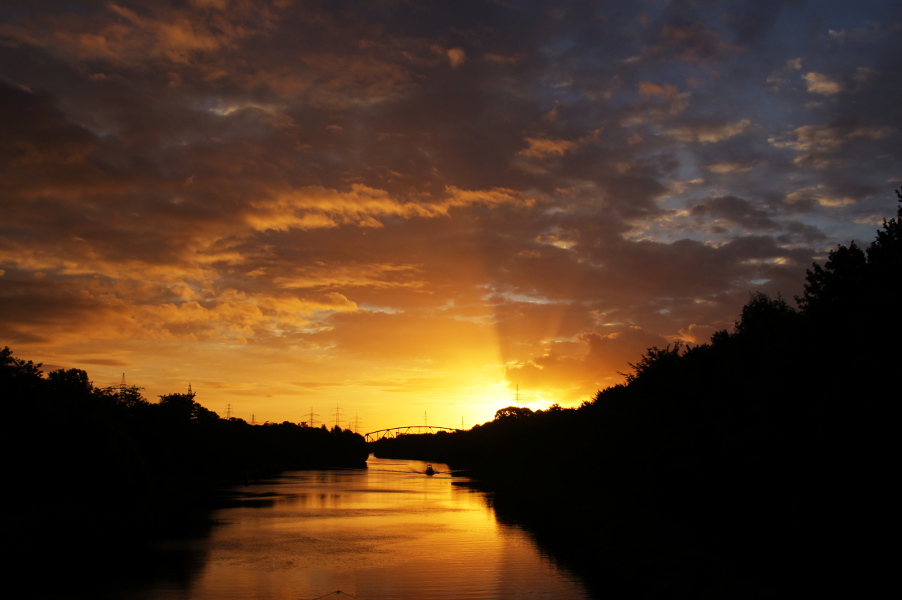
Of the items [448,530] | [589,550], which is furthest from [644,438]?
[448,530]

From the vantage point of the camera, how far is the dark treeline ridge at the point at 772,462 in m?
20.2

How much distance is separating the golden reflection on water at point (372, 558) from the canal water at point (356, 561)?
5 cm

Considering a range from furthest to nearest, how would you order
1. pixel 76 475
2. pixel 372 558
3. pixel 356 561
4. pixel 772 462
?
pixel 76 475, pixel 372 558, pixel 356 561, pixel 772 462

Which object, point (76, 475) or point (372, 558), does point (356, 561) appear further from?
point (76, 475)

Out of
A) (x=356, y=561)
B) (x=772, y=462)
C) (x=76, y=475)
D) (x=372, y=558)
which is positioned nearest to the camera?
(x=772, y=462)

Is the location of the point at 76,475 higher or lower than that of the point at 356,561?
higher

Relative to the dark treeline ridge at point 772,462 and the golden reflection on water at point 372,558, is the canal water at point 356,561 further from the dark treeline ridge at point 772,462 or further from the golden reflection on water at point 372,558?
the dark treeline ridge at point 772,462

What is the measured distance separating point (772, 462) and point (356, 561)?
75.1ft

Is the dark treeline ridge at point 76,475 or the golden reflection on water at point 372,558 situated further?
the dark treeline ridge at point 76,475

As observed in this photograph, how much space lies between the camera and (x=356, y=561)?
37000 mm

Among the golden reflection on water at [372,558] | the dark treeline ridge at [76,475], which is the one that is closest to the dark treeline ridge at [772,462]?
the golden reflection on water at [372,558]

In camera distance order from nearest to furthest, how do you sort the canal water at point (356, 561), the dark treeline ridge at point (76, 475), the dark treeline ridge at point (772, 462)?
the dark treeline ridge at point (772, 462) → the canal water at point (356, 561) → the dark treeline ridge at point (76, 475)

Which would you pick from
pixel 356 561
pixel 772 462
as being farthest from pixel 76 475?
pixel 772 462

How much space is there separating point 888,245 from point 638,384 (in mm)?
29991
